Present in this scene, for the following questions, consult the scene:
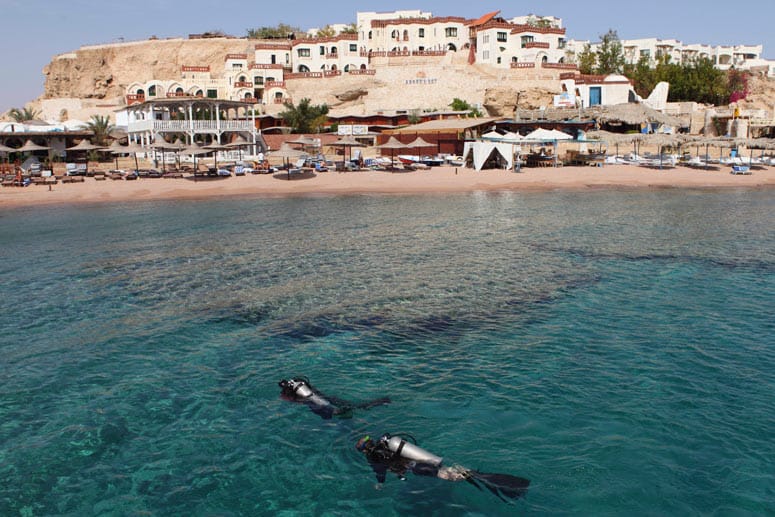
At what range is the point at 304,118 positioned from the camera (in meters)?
54.9

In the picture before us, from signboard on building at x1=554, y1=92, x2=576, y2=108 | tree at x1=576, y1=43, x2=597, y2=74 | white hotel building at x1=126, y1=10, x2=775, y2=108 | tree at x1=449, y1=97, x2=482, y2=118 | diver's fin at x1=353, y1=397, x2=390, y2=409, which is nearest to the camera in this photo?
diver's fin at x1=353, y1=397, x2=390, y2=409

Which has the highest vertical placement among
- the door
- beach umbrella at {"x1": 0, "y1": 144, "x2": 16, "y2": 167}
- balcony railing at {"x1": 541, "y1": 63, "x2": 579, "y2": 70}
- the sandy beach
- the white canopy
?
balcony railing at {"x1": 541, "y1": 63, "x2": 579, "y2": 70}

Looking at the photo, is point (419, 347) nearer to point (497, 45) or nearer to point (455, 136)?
point (455, 136)

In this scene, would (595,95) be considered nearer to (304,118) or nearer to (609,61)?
(609,61)

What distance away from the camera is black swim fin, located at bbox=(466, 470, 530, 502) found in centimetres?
675

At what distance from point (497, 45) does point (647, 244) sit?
53.2 meters

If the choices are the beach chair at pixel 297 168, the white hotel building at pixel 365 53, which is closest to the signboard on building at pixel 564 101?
the white hotel building at pixel 365 53

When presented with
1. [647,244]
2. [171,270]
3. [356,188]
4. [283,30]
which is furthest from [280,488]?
[283,30]

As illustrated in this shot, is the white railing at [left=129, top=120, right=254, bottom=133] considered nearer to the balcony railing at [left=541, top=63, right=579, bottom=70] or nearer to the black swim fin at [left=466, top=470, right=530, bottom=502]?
the balcony railing at [left=541, top=63, right=579, bottom=70]

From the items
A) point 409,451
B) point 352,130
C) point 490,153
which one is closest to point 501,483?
point 409,451

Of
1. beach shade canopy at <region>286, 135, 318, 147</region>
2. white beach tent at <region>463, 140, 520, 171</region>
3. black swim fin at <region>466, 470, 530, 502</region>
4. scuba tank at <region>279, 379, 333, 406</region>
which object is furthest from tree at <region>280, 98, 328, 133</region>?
black swim fin at <region>466, 470, 530, 502</region>

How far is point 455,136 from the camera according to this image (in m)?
47.1

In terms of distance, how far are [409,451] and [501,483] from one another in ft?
3.63

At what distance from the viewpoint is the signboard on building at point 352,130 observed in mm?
50312
